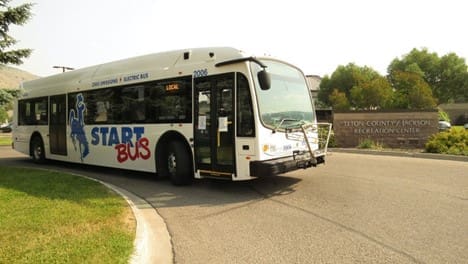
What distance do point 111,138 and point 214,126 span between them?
4.29m

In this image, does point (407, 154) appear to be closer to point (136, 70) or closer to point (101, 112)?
point (136, 70)

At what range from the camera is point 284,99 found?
879 centimetres

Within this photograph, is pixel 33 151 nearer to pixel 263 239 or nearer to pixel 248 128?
pixel 248 128

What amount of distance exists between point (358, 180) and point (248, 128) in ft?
11.4

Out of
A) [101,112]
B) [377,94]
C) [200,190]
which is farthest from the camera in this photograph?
[377,94]

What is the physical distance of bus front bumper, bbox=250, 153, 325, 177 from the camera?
7773 millimetres

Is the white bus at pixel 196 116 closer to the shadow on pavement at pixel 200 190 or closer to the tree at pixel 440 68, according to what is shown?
the shadow on pavement at pixel 200 190

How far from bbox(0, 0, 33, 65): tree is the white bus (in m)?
2.24

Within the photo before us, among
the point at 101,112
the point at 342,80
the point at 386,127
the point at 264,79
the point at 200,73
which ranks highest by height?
the point at 342,80

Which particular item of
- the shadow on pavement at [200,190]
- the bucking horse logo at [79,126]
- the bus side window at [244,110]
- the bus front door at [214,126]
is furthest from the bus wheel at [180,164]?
the bucking horse logo at [79,126]

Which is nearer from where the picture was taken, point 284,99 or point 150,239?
point 150,239

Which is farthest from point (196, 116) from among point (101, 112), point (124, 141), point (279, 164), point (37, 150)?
point (37, 150)

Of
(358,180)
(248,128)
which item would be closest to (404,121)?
(358,180)

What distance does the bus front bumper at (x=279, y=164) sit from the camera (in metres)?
7.77
